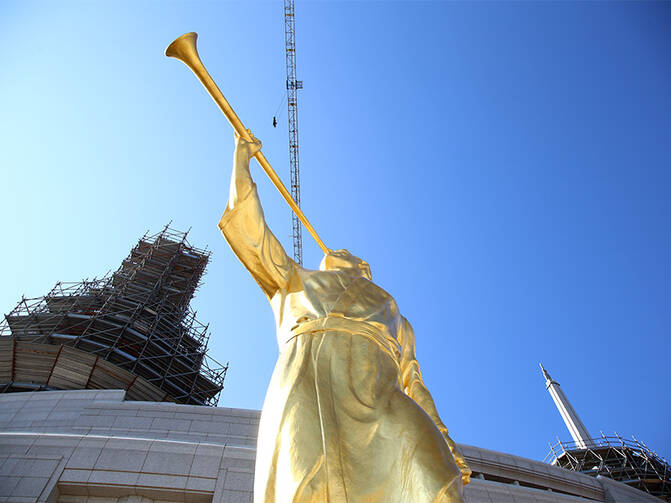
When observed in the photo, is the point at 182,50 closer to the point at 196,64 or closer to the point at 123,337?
the point at 196,64

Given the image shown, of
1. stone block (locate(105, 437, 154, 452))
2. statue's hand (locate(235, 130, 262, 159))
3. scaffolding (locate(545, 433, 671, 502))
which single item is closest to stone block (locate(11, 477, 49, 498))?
stone block (locate(105, 437, 154, 452))

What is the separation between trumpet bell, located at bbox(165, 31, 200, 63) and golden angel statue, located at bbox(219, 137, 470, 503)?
2.37 feet

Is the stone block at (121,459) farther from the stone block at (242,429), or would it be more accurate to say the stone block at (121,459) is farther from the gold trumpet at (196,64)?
the gold trumpet at (196,64)

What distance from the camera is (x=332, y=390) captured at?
124 inches

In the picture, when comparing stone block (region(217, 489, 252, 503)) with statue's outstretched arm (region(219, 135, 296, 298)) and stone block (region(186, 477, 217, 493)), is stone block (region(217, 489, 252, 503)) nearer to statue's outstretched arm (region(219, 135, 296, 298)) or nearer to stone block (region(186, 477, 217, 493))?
stone block (region(186, 477, 217, 493))

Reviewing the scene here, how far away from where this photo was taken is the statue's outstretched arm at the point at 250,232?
3.90m

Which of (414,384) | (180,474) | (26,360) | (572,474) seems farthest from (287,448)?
(26,360)

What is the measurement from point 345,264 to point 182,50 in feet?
7.38

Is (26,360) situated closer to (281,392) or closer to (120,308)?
(120,308)

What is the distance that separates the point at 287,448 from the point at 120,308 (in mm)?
22733

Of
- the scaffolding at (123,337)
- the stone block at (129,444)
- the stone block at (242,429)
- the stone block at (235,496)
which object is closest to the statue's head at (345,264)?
the stone block at (235,496)

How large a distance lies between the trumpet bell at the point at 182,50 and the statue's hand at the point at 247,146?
0.68 metres

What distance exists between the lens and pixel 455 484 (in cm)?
267

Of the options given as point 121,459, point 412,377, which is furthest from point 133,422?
point 412,377
